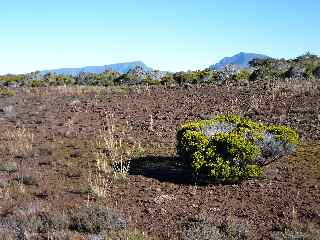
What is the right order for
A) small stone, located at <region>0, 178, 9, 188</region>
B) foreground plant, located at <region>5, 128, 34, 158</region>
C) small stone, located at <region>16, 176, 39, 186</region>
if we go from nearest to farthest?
small stone, located at <region>0, 178, 9, 188</region> < small stone, located at <region>16, 176, 39, 186</region> < foreground plant, located at <region>5, 128, 34, 158</region>

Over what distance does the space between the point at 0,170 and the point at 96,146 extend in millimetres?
3434

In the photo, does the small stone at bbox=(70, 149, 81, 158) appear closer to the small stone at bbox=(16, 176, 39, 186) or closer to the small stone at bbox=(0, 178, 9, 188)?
the small stone at bbox=(16, 176, 39, 186)

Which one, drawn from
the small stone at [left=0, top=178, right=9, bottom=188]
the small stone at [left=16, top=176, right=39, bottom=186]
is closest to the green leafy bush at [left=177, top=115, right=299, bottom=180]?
the small stone at [left=16, top=176, right=39, bottom=186]

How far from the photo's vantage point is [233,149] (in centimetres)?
1150

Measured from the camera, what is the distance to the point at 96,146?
16.4m

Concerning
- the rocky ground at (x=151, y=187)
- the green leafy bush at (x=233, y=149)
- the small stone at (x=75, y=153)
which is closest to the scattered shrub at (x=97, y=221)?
the rocky ground at (x=151, y=187)

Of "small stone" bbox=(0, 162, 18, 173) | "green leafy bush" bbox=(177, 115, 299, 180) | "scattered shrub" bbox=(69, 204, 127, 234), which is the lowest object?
"scattered shrub" bbox=(69, 204, 127, 234)

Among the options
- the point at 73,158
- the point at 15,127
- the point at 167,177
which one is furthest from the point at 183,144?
the point at 15,127

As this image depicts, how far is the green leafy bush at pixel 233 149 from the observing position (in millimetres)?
11523

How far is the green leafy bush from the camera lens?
37.8ft

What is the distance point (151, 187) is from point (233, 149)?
2.01 meters

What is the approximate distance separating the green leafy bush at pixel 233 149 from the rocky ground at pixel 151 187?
367mm

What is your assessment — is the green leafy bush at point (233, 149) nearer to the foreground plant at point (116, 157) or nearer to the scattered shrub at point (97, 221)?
the foreground plant at point (116, 157)

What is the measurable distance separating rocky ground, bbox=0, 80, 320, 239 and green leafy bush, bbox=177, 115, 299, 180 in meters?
0.37
